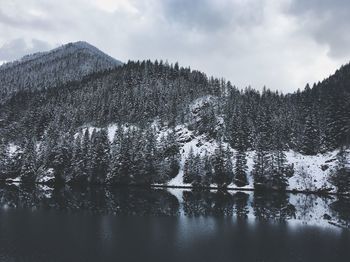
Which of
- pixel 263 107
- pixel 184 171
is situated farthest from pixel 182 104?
pixel 184 171

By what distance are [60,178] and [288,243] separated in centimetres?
10919

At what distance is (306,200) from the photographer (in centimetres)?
10138

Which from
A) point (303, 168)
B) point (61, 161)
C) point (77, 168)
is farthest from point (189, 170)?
point (61, 161)

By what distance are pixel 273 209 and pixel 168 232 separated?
1545 inches

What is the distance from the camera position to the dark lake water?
4147 cm

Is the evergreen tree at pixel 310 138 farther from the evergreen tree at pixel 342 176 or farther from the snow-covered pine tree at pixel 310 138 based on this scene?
the evergreen tree at pixel 342 176

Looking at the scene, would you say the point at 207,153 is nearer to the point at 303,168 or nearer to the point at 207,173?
the point at 207,173

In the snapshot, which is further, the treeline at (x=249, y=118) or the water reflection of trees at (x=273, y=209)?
the treeline at (x=249, y=118)

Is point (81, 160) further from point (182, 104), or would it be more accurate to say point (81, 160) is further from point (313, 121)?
point (313, 121)

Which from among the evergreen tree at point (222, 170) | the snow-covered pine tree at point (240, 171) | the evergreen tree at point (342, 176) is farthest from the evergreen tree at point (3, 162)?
the evergreen tree at point (342, 176)

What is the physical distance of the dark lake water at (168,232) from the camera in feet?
136

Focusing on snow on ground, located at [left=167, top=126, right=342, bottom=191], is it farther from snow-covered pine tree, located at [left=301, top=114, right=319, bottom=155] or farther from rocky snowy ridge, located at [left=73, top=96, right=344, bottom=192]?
snow-covered pine tree, located at [left=301, top=114, right=319, bottom=155]

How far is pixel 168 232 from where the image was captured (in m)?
53.6

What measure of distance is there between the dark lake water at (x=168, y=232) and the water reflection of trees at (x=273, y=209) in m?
0.23
